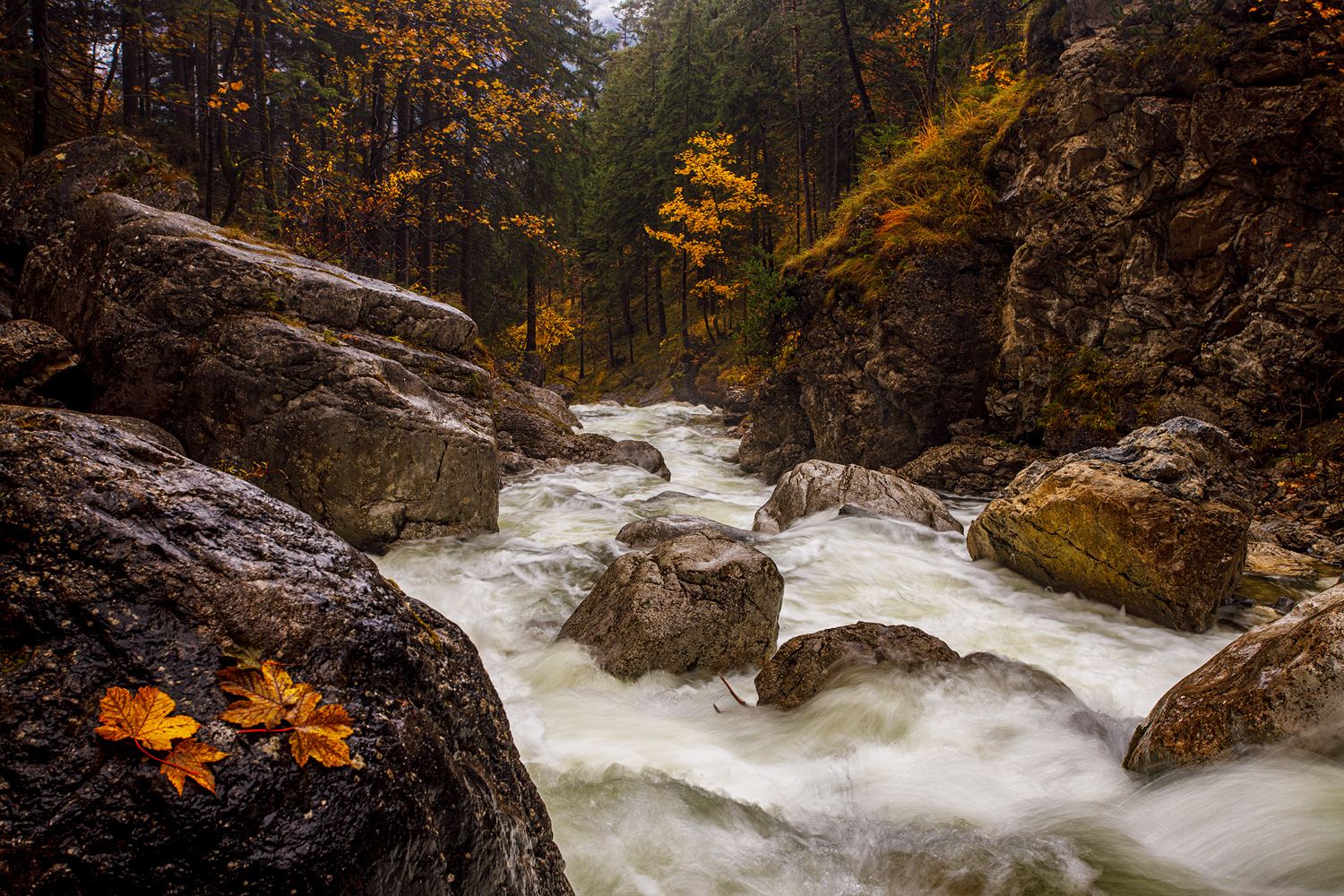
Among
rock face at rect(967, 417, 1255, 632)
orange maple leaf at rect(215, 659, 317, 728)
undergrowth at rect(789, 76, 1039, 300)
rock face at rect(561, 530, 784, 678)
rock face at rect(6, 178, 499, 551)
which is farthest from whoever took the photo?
undergrowth at rect(789, 76, 1039, 300)

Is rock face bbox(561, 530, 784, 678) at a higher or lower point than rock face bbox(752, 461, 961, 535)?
lower

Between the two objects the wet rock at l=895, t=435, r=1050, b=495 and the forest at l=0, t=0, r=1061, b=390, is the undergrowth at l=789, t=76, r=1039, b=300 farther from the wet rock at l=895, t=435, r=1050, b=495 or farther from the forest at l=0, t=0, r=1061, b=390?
the wet rock at l=895, t=435, r=1050, b=495

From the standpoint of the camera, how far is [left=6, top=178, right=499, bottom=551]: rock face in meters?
5.92

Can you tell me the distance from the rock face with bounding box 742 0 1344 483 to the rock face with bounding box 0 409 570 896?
9.21m

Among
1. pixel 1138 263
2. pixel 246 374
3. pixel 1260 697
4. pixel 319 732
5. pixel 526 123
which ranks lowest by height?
A: pixel 1260 697

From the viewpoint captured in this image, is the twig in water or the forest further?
the forest

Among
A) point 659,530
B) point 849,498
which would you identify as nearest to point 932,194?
point 849,498

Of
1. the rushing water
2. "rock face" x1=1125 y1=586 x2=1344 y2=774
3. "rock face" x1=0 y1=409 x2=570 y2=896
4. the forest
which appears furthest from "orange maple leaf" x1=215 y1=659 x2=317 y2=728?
the forest

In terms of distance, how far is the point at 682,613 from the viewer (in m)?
4.54

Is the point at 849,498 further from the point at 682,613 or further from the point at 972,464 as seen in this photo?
the point at 682,613

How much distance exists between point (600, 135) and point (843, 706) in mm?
38570

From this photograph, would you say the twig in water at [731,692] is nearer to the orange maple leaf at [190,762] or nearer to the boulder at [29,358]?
the orange maple leaf at [190,762]

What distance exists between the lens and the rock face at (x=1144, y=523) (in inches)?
201

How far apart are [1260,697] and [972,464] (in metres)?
7.52
